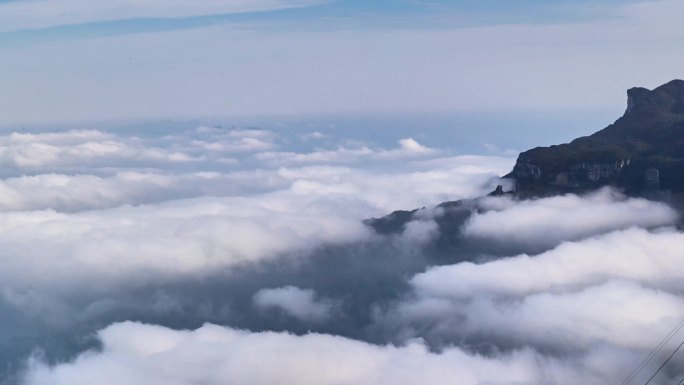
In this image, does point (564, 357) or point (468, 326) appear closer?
point (564, 357)

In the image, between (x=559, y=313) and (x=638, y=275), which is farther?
(x=638, y=275)

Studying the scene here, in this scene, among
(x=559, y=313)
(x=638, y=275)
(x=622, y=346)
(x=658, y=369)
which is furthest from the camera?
(x=638, y=275)

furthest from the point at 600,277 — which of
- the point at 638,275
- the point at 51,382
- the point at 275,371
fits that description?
the point at 51,382

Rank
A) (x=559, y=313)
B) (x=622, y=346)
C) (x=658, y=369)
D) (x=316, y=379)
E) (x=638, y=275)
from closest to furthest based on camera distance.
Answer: (x=658, y=369) < (x=622, y=346) < (x=316, y=379) < (x=559, y=313) < (x=638, y=275)

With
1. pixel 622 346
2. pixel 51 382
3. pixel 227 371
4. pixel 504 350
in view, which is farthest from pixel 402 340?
pixel 51 382

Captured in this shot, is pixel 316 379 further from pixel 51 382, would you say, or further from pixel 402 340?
pixel 51 382

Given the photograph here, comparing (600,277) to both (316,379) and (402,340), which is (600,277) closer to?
(402,340)

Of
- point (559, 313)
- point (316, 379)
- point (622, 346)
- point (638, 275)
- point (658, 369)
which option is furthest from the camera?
point (638, 275)

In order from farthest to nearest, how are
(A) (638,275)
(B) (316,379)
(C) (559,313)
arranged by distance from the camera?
(A) (638,275) < (C) (559,313) < (B) (316,379)
